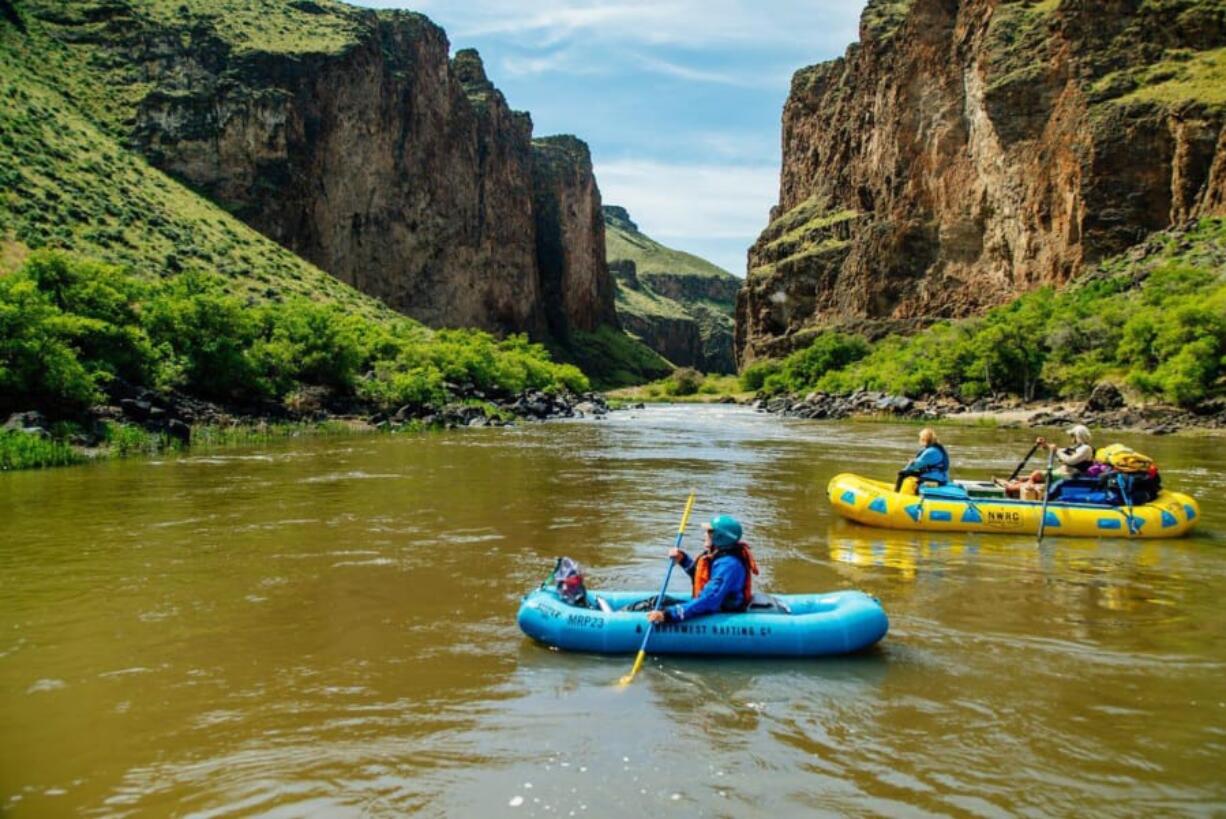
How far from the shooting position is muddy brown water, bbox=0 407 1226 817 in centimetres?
549

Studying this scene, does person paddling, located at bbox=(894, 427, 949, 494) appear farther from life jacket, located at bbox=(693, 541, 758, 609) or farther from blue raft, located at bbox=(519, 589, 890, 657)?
life jacket, located at bbox=(693, 541, 758, 609)

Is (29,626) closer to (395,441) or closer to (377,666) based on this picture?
(377,666)

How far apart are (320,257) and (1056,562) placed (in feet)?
299

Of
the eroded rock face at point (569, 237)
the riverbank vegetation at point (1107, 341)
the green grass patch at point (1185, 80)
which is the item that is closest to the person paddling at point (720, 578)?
the riverbank vegetation at point (1107, 341)

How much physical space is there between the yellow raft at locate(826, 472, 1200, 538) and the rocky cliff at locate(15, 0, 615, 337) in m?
71.1

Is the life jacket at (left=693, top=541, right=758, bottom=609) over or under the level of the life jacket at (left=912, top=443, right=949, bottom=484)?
under

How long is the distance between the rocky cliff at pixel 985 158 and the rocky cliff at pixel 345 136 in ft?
129

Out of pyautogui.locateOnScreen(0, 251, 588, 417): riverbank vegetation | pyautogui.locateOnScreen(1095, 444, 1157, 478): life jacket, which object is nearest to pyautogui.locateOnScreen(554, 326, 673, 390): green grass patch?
pyautogui.locateOnScreen(0, 251, 588, 417): riverbank vegetation

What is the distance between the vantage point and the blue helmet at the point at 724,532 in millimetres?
8062

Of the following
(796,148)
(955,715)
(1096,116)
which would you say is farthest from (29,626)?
(796,148)

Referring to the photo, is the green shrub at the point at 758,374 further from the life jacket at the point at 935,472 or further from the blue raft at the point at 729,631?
the blue raft at the point at 729,631

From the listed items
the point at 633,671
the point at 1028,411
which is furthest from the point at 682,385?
the point at 633,671

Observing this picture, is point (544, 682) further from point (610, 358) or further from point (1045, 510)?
point (610, 358)

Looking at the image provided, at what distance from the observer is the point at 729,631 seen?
798cm
